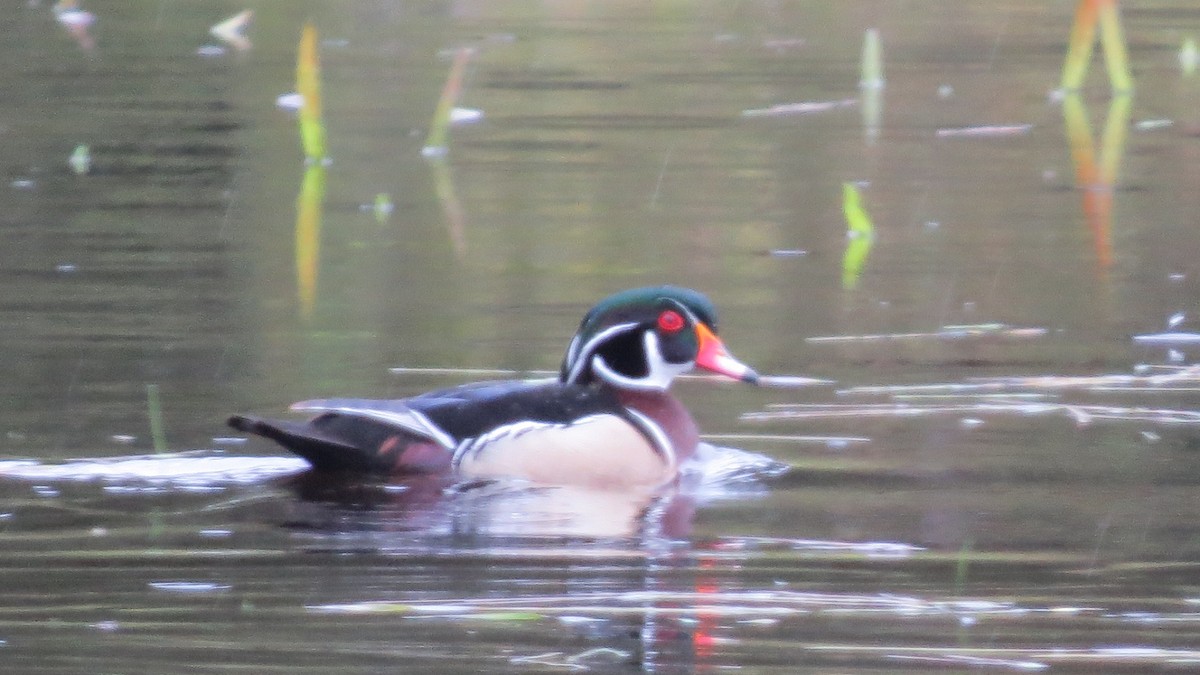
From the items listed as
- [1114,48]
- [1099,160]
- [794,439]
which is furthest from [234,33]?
[794,439]

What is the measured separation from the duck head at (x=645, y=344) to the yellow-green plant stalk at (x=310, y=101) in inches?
224

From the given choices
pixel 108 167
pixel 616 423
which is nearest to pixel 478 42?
pixel 108 167

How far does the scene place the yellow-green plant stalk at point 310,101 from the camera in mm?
13641

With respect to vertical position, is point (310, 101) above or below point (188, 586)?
above

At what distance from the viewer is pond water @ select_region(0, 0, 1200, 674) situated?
548cm

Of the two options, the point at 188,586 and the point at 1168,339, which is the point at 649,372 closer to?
the point at 188,586

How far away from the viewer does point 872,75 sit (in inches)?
720

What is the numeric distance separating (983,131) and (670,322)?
890 centimetres

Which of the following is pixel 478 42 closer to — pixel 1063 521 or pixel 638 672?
pixel 1063 521

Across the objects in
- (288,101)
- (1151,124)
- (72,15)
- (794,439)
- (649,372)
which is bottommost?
(794,439)

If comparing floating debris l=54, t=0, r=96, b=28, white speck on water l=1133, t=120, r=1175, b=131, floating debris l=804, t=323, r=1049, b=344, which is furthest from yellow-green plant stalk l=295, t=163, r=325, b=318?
floating debris l=54, t=0, r=96, b=28

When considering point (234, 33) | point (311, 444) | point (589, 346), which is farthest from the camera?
point (234, 33)

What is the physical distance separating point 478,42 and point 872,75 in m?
4.97

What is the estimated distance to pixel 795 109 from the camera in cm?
1706
